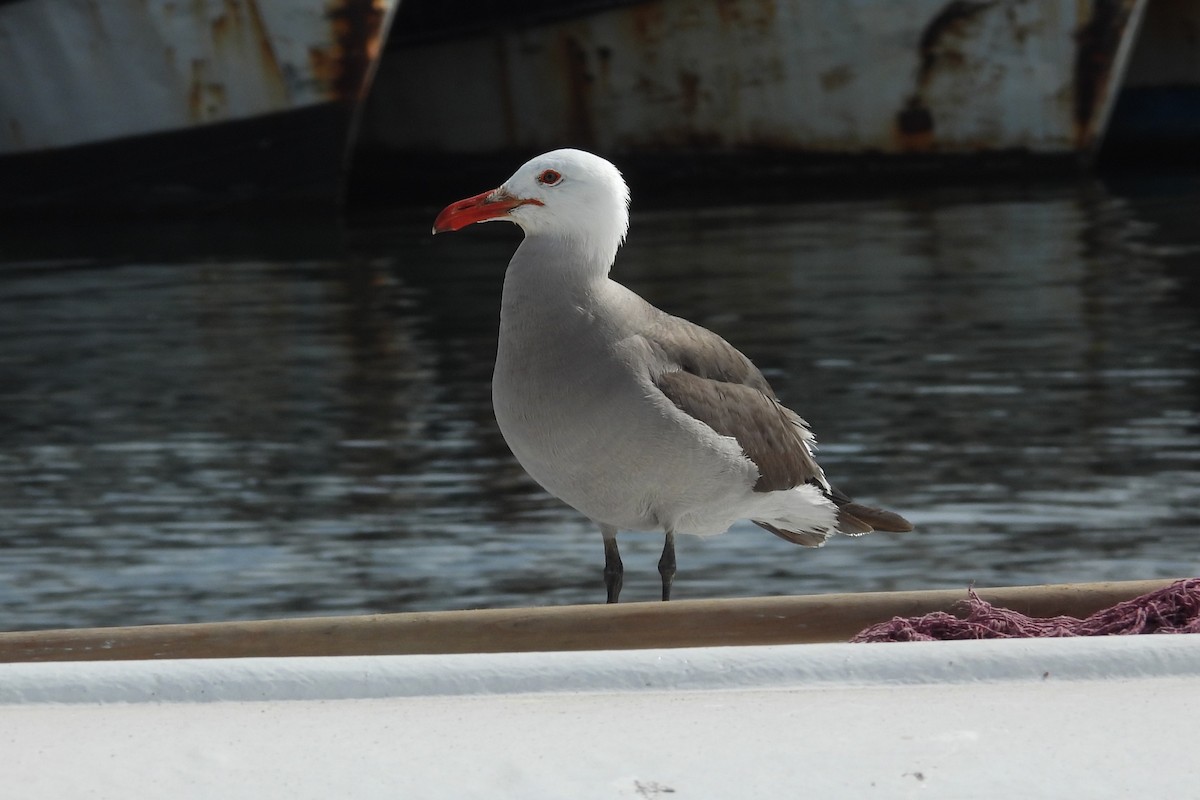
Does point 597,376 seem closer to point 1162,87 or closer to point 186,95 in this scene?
point 186,95

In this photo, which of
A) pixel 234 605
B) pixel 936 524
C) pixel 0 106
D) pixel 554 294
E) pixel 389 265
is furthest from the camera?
pixel 0 106

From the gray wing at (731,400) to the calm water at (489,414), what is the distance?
1.52 meters

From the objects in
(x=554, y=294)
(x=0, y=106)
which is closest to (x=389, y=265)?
(x=0, y=106)

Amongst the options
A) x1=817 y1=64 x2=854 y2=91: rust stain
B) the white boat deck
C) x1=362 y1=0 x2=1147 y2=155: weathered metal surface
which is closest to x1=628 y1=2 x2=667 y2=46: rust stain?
x1=362 y1=0 x2=1147 y2=155: weathered metal surface

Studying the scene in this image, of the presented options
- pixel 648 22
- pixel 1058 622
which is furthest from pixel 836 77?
pixel 1058 622

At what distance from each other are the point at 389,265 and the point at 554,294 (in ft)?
44.9

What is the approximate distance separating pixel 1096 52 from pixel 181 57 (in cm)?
1099

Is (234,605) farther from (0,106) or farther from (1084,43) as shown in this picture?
(1084,43)

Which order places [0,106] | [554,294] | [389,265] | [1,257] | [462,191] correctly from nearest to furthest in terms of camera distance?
[554,294] → [389,265] → [1,257] → [0,106] → [462,191]

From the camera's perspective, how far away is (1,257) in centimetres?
2053

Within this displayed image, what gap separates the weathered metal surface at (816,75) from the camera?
80.5 feet

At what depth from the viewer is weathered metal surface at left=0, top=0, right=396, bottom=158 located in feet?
72.5

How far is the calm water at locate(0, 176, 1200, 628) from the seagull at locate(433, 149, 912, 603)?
193 cm

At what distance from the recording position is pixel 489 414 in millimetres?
11500
